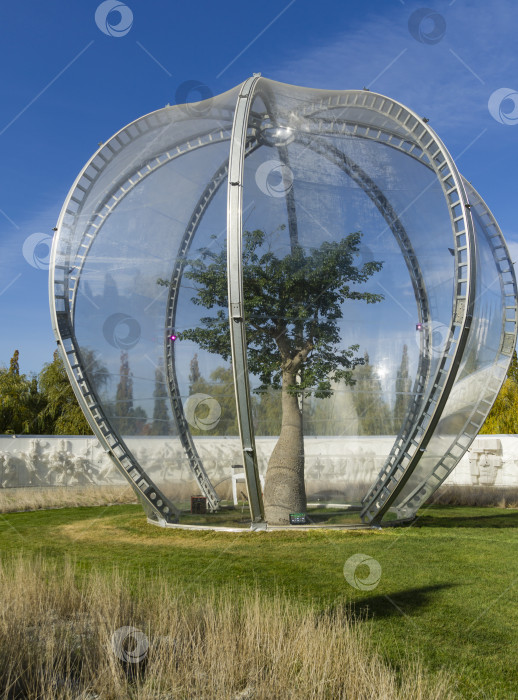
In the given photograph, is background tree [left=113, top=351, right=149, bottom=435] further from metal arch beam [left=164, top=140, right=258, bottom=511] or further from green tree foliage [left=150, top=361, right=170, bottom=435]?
metal arch beam [left=164, top=140, right=258, bottom=511]

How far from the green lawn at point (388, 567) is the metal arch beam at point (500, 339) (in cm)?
57

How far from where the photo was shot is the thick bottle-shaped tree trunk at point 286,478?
9406 millimetres

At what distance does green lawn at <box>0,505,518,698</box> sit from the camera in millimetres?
4898

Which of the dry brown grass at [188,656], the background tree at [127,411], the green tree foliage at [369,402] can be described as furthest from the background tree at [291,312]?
the dry brown grass at [188,656]

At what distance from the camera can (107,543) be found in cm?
924

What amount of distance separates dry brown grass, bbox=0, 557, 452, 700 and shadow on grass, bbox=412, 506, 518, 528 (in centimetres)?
656

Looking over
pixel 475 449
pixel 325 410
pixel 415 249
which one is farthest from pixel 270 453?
pixel 475 449

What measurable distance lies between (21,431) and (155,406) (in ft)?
92.0

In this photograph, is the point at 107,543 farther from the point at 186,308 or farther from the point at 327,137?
the point at 327,137

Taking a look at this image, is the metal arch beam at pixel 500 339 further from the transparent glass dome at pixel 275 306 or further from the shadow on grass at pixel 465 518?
the shadow on grass at pixel 465 518

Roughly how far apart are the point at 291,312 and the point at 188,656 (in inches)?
222

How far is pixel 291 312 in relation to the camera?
9.20 m

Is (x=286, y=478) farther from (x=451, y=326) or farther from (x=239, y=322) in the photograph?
(x=451, y=326)

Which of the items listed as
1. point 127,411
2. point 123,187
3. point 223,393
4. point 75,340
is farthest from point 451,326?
point 75,340
